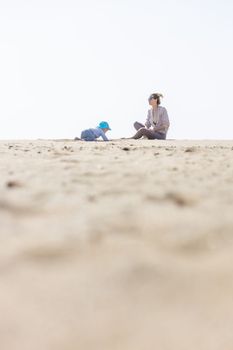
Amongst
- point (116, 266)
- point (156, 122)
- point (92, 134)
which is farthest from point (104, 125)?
point (116, 266)

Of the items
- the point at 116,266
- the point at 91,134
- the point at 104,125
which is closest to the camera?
the point at 116,266

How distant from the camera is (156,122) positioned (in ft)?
29.3

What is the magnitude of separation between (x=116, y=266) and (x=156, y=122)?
740 cm

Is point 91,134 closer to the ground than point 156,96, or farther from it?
closer to the ground

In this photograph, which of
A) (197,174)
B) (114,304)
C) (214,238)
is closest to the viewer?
(114,304)

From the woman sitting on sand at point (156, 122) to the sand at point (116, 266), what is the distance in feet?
19.8

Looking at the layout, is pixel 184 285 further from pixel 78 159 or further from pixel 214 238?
pixel 78 159

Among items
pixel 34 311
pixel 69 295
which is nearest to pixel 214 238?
pixel 69 295

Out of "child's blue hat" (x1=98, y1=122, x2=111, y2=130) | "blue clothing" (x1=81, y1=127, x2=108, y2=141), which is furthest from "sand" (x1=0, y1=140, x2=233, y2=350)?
"child's blue hat" (x1=98, y1=122, x2=111, y2=130)

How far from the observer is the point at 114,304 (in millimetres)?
1495

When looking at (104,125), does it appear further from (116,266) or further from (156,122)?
(116,266)

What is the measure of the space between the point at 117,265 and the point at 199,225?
0.55 meters

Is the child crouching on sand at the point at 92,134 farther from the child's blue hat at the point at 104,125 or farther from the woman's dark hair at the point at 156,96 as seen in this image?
the woman's dark hair at the point at 156,96

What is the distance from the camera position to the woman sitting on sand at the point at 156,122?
345 inches
